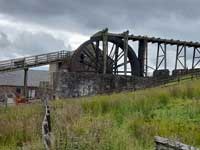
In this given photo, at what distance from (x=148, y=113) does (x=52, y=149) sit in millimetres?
7519

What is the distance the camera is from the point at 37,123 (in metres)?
10.3

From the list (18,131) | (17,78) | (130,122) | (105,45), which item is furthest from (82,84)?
(17,78)

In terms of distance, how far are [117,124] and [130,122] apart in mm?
376

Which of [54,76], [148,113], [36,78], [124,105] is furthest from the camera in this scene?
[36,78]

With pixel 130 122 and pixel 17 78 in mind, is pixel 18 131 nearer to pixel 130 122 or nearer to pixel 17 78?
pixel 130 122

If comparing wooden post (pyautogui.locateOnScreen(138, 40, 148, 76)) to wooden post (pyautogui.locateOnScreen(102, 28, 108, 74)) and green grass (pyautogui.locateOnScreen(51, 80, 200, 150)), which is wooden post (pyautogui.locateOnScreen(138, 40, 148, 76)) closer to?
wooden post (pyautogui.locateOnScreen(102, 28, 108, 74))

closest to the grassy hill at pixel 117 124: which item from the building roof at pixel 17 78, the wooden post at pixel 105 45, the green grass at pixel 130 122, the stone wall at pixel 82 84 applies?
the green grass at pixel 130 122

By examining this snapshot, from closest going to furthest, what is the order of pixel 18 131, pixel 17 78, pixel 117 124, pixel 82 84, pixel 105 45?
pixel 18 131 < pixel 117 124 < pixel 82 84 < pixel 105 45 < pixel 17 78

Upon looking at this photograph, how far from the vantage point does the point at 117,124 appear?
11.9m

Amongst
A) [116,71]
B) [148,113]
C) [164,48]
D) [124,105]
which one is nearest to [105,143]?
[148,113]

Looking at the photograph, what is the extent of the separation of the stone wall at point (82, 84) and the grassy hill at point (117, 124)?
18.6 metres

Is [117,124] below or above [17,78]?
below

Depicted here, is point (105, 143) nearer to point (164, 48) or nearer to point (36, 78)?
point (164, 48)

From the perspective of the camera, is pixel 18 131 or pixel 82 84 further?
pixel 82 84
